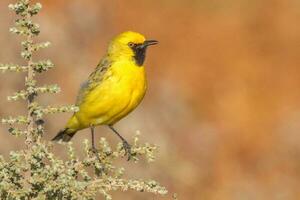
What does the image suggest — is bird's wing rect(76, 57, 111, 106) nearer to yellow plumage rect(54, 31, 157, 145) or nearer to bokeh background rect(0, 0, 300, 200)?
yellow plumage rect(54, 31, 157, 145)

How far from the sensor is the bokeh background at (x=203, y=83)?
1391 cm

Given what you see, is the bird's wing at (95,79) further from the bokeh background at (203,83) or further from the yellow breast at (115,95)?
the bokeh background at (203,83)

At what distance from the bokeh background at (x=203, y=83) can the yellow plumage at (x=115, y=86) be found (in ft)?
11.9

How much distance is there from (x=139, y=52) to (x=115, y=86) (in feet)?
1.31

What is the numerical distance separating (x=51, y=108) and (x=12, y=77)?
8.01 m

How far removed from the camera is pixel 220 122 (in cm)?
1638

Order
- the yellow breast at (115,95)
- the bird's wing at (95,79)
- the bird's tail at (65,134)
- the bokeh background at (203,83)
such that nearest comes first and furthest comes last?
the yellow breast at (115,95), the bird's wing at (95,79), the bird's tail at (65,134), the bokeh background at (203,83)

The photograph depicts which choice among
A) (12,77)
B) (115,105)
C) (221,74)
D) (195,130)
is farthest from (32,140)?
(221,74)

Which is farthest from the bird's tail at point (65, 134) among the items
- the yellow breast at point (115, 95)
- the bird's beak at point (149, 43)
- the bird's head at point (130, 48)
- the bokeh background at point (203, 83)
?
the bokeh background at point (203, 83)

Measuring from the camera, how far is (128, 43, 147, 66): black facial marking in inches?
294

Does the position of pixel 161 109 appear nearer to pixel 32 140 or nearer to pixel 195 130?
pixel 195 130

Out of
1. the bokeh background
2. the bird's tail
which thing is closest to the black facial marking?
the bird's tail

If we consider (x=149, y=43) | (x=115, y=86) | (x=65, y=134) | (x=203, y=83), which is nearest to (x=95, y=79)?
(x=115, y=86)

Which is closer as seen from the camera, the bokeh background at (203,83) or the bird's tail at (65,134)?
the bird's tail at (65,134)
